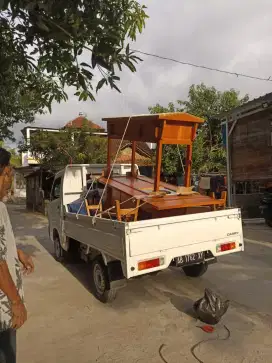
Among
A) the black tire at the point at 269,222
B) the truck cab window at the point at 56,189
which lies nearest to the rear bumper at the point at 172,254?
the truck cab window at the point at 56,189

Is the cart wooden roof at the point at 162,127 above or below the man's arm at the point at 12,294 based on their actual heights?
above

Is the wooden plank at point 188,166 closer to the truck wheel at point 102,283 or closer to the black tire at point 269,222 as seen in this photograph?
the truck wheel at point 102,283

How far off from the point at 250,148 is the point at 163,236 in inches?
375

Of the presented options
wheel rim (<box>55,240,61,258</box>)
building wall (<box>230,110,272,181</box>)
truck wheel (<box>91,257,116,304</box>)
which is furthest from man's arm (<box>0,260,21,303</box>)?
building wall (<box>230,110,272,181</box>)

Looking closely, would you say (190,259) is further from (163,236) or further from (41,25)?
(41,25)

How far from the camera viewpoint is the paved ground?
338 centimetres

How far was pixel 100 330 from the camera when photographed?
3.96m

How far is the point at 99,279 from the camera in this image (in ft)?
16.5

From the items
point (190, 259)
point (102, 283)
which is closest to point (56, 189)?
point (102, 283)

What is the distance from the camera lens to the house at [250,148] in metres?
11.9

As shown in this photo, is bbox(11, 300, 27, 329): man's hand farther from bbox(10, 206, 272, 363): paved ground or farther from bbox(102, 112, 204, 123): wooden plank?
bbox(102, 112, 204, 123): wooden plank

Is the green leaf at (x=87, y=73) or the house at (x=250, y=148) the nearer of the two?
the green leaf at (x=87, y=73)

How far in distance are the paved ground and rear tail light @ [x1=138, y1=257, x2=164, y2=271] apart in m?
0.65

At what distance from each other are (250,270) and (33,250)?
18.3 feet
